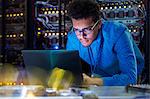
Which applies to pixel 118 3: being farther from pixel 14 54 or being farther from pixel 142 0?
pixel 14 54

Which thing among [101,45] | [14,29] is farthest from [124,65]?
[14,29]

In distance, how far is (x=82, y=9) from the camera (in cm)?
294

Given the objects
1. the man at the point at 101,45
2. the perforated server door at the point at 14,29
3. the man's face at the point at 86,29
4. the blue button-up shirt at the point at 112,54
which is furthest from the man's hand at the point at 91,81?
the perforated server door at the point at 14,29

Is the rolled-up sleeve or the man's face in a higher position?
the man's face

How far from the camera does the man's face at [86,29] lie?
2.98 metres

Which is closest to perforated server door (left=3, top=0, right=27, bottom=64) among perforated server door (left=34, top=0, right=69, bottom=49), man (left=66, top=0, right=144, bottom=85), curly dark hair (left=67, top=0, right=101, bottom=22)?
perforated server door (left=34, top=0, right=69, bottom=49)

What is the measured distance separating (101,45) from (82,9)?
0.58 meters

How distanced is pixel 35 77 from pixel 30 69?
7cm

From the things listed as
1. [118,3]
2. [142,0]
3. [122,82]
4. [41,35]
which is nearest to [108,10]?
[118,3]

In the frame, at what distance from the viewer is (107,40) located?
334 cm

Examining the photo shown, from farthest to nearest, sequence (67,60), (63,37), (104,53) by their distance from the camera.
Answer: (63,37), (104,53), (67,60)

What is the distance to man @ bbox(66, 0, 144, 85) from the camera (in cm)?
299

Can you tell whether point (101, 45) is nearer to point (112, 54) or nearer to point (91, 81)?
point (112, 54)

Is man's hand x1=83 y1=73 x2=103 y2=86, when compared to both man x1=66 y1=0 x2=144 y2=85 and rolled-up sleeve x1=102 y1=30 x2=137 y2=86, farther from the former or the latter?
rolled-up sleeve x1=102 y1=30 x2=137 y2=86
